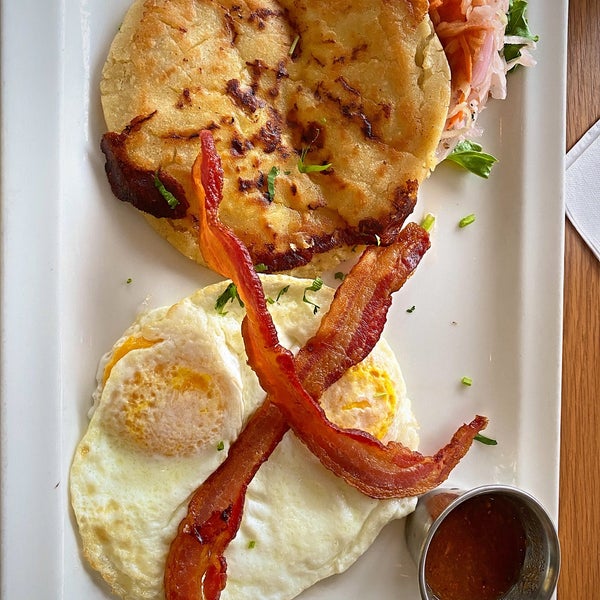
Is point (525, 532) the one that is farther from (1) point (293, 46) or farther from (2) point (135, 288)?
(1) point (293, 46)

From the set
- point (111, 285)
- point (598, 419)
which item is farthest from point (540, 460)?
point (111, 285)

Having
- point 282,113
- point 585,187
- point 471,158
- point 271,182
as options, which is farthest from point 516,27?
point 271,182

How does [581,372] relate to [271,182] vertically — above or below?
below

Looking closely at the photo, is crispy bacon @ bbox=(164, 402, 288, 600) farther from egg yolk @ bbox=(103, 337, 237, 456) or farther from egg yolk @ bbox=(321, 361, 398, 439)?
egg yolk @ bbox=(321, 361, 398, 439)

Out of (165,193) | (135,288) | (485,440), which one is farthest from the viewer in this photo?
(485,440)

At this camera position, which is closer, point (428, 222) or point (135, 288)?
point (135, 288)

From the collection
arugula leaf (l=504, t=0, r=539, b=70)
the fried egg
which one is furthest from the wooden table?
the fried egg
